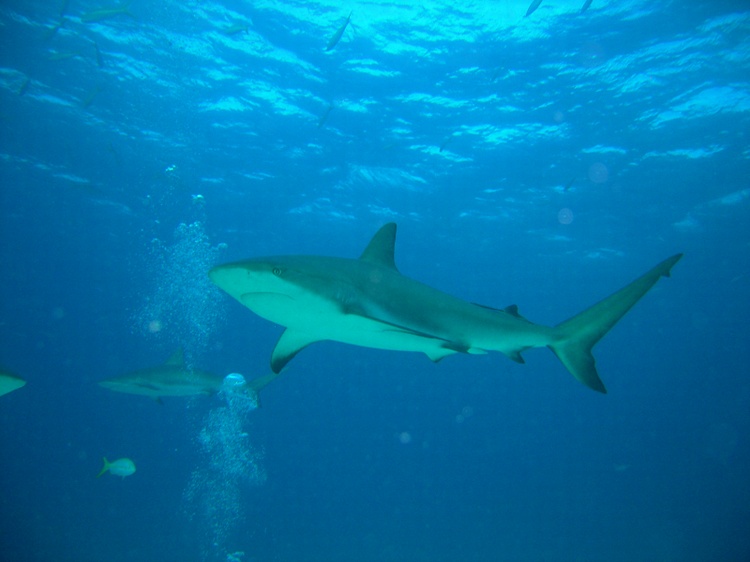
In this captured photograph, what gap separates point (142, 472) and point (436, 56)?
47.4m

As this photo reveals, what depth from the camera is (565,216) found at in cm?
2605

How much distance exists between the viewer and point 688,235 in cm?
2639

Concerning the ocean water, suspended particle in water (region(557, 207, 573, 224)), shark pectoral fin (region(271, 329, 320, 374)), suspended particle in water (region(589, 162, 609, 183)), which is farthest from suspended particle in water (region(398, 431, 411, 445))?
shark pectoral fin (region(271, 329, 320, 374))

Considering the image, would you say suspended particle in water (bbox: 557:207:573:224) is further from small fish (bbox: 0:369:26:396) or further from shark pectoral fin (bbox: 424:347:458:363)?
small fish (bbox: 0:369:26:396)

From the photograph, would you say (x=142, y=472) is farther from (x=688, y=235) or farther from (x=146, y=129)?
(x=688, y=235)

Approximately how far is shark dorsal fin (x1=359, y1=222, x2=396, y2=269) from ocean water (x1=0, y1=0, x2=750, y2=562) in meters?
10.1

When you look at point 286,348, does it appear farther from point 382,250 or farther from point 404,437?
point 404,437

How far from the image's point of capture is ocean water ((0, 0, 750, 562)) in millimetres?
14742

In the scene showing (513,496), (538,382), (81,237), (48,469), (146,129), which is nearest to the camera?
(146,129)

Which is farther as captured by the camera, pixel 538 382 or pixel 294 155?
pixel 538 382

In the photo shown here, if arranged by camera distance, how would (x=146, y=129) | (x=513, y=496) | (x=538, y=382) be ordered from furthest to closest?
1. (x=538, y=382)
2. (x=513, y=496)
3. (x=146, y=129)

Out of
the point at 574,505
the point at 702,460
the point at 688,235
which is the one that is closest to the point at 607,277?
the point at 688,235

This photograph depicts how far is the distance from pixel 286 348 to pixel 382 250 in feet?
5.26

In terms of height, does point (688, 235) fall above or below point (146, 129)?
above
